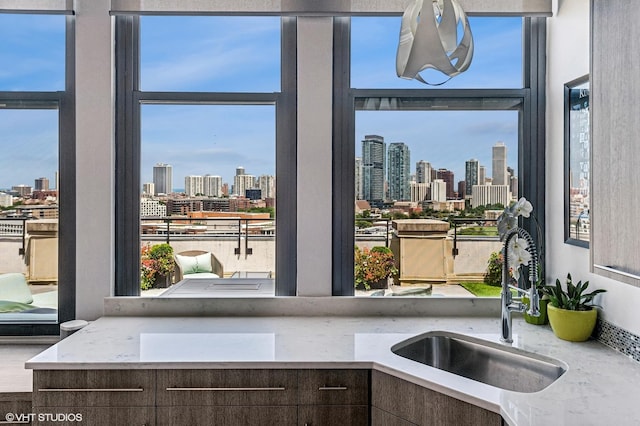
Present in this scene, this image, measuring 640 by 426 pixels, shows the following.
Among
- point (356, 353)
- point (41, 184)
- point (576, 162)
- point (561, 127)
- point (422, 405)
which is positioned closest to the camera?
point (422, 405)

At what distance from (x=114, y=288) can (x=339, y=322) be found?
1230 mm

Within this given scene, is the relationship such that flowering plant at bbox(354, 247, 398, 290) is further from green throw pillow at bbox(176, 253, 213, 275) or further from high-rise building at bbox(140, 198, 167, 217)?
high-rise building at bbox(140, 198, 167, 217)

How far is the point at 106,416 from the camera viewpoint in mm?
1722

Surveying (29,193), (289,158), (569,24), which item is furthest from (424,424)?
(29,193)

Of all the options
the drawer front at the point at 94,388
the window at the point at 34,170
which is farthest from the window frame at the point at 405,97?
the window at the point at 34,170

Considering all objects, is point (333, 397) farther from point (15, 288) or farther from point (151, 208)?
point (15, 288)

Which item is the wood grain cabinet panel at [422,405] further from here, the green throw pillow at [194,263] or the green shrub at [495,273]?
the green throw pillow at [194,263]

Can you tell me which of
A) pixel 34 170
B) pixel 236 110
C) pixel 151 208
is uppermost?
pixel 236 110

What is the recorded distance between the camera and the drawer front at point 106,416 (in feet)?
5.63

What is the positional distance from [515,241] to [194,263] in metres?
1.64

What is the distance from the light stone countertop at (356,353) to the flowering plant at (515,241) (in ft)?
1.08

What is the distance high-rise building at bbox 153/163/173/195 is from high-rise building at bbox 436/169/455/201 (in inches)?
57.2

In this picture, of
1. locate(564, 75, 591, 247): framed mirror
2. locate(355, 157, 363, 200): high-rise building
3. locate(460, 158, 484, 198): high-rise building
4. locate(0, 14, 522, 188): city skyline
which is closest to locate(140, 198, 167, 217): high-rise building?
locate(0, 14, 522, 188): city skyline

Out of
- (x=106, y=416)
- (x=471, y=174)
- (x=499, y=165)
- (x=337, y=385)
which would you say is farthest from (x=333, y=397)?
(x=499, y=165)
